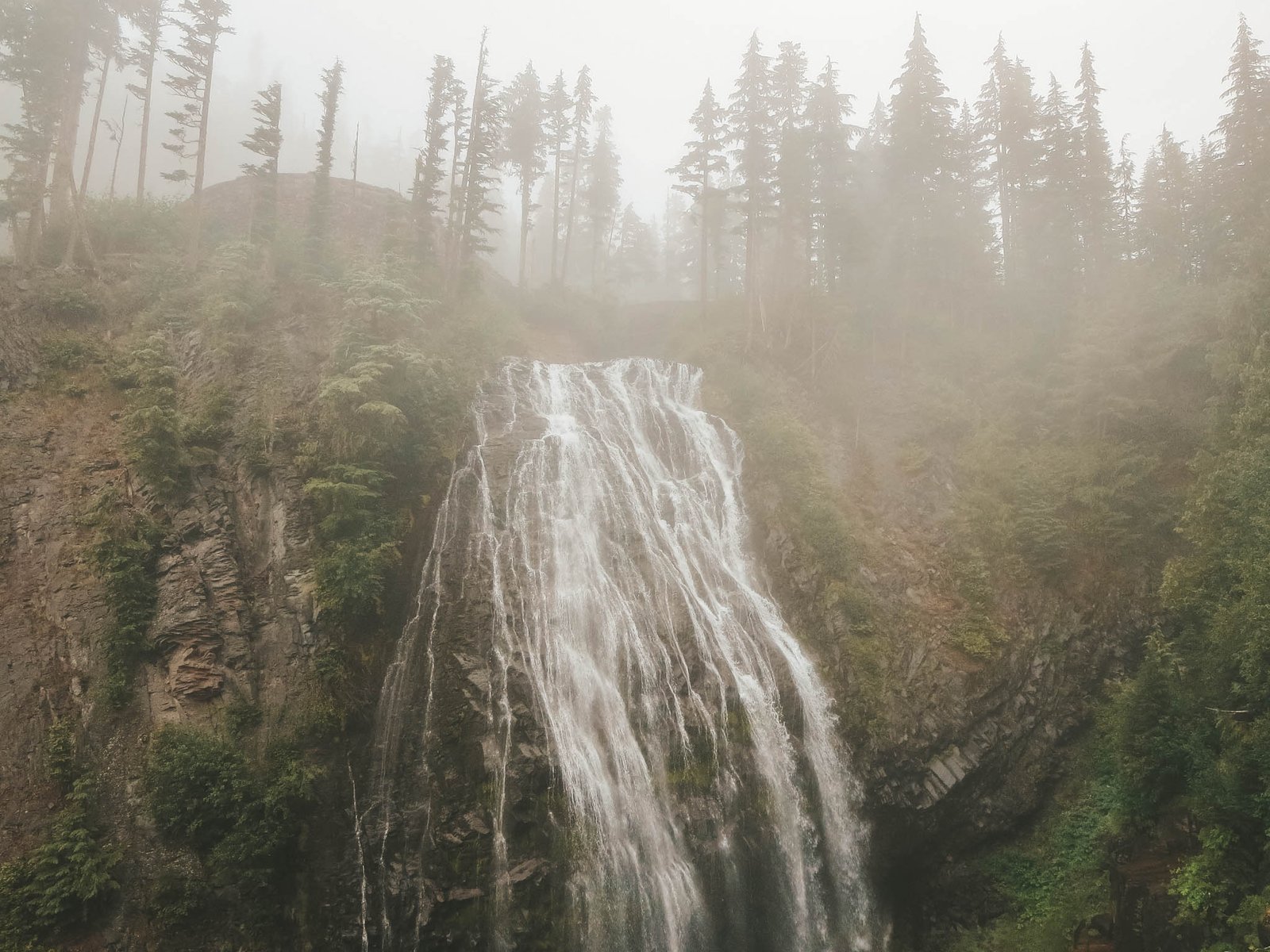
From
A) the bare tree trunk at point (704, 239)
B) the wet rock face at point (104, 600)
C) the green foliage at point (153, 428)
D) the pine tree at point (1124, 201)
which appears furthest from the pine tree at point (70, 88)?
the pine tree at point (1124, 201)

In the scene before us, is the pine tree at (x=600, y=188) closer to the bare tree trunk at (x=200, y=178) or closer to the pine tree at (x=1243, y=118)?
the bare tree trunk at (x=200, y=178)

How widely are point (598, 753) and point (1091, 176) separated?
32.5m

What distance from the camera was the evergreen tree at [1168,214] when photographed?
27812 millimetres

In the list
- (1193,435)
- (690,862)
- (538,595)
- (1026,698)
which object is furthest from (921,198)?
(690,862)

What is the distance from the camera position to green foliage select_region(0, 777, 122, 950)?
9.62 metres

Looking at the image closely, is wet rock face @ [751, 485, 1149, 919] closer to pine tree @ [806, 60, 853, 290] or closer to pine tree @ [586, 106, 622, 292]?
pine tree @ [806, 60, 853, 290]

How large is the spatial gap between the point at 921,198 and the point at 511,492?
23434 millimetres

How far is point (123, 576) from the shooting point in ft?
42.1

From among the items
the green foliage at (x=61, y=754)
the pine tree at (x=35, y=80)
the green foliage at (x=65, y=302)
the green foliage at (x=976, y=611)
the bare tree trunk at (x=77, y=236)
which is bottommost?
the green foliage at (x=61, y=754)

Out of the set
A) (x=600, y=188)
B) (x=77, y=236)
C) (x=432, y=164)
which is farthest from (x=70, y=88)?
(x=600, y=188)

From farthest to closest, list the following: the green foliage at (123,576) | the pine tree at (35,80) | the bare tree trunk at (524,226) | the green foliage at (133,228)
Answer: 1. the bare tree trunk at (524,226)
2. the green foliage at (133,228)
3. the pine tree at (35,80)
4. the green foliage at (123,576)

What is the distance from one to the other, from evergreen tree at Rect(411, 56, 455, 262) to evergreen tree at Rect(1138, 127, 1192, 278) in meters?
30.0

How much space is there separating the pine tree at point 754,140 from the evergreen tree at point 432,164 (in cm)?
1355

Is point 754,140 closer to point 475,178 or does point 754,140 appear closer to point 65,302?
point 475,178
